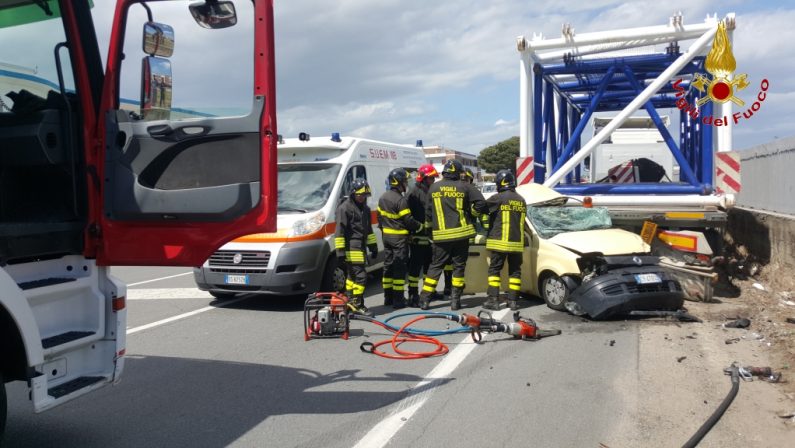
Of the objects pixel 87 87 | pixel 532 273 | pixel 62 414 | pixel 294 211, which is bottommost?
pixel 62 414

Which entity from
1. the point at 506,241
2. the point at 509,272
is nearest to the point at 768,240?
the point at 509,272

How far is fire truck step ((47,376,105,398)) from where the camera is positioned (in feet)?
11.7

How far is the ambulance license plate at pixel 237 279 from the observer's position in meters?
8.30

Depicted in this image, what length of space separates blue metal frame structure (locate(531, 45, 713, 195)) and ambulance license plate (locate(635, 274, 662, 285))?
2.84 meters

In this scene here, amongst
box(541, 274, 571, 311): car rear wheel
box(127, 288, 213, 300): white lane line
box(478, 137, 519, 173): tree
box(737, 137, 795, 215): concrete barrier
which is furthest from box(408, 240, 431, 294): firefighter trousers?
box(478, 137, 519, 173): tree

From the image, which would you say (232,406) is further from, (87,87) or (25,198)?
(87,87)

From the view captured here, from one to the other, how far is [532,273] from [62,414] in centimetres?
578

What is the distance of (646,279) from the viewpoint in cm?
721

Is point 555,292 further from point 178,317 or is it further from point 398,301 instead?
point 178,317

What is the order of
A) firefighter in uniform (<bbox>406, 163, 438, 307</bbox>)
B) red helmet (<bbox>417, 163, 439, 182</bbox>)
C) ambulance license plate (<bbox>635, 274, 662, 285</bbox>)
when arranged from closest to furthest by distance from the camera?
ambulance license plate (<bbox>635, 274, 662, 285</bbox>) → firefighter in uniform (<bbox>406, 163, 438, 307</bbox>) → red helmet (<bbox>417, 163, 439, 182</bbox>)

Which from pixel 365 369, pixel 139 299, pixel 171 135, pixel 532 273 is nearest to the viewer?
pixel 171 135

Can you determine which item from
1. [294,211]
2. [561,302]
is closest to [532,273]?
[561,302]

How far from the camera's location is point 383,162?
1092 centimetres

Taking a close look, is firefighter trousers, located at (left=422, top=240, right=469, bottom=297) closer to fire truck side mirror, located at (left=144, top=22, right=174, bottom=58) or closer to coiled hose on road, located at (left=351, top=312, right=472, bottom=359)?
coiled hose on road, located at (left=351, top=312, right=472, bottom=359)
